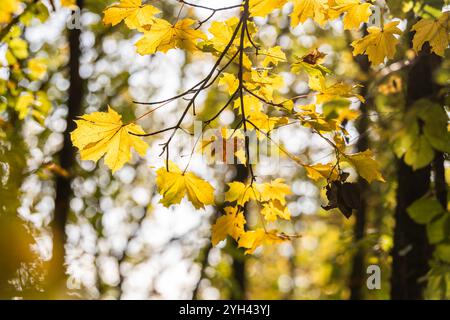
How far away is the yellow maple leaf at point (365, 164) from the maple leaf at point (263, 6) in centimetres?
54

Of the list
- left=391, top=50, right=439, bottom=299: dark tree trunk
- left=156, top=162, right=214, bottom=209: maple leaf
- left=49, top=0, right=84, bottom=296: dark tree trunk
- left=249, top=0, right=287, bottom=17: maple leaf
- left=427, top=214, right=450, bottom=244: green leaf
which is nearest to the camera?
left=427, top=214, right=450, bottom=244: green leaf

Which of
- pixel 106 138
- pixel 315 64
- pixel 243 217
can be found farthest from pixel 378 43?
pixel 106 138

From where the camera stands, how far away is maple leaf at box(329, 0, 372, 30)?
165cm

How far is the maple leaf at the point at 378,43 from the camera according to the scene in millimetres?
1729

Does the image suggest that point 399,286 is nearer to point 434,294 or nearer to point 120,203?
point 434,294

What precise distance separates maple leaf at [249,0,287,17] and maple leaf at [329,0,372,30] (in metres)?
0.24

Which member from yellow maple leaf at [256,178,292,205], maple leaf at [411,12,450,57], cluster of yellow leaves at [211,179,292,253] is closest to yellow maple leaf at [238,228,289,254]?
cluster of yellow leaves at [211,179,292,253]

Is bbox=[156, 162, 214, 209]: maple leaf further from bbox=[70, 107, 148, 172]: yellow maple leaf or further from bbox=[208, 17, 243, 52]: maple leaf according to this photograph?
bbox=[208, 17, 243, 52]: maple leaf

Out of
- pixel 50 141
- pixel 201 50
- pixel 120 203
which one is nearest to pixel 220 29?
pixel 201 50

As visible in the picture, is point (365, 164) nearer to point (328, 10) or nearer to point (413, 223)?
point (328, 10)

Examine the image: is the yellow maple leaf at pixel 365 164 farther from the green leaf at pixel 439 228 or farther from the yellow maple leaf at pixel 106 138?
the yellow maple leaf at pixel 106 138

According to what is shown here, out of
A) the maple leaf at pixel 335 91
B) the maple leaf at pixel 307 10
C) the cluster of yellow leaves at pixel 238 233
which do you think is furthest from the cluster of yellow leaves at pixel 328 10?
the cluster of yellow leaves at pixel 238 233

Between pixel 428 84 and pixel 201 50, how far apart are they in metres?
1.44

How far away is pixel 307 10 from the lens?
5.35 feet
